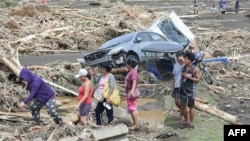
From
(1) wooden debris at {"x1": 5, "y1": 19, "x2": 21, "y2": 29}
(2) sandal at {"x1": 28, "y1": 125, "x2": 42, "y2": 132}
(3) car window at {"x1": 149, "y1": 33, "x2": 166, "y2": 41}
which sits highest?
(1) wooden debris at {"x1": 5, "y1": 19, "x2": 21, "y2": 29}

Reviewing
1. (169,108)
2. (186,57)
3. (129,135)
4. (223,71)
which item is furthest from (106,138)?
(223,71)

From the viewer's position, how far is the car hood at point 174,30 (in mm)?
21547

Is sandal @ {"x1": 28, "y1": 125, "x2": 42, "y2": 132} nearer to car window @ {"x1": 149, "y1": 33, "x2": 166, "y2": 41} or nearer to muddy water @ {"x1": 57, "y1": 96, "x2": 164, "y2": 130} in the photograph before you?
muddy water @ {"x1": 57, "y1": 96, "x2": 164, "y2": 130}

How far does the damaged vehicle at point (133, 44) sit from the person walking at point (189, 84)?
638 centimetres

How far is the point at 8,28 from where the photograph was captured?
94.7ft

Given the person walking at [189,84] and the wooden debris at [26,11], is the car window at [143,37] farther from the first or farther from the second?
the wooden debris at [26,11]

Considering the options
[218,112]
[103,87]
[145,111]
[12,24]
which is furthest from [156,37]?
[12,24]

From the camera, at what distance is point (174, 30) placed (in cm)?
2206

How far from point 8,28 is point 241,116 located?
17.6 m

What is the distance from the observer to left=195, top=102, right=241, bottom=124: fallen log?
13130mm

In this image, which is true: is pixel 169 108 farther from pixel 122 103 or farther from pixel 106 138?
pixel 106 138

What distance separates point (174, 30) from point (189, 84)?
1003 centimetres

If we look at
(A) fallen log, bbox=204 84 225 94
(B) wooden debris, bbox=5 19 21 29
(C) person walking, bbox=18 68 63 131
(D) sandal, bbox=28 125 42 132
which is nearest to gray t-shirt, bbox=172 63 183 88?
(C) person walking, bbox=18 68 63 131

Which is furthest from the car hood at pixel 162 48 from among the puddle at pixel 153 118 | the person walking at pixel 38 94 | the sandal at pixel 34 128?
the sandal at pixel 34 128
